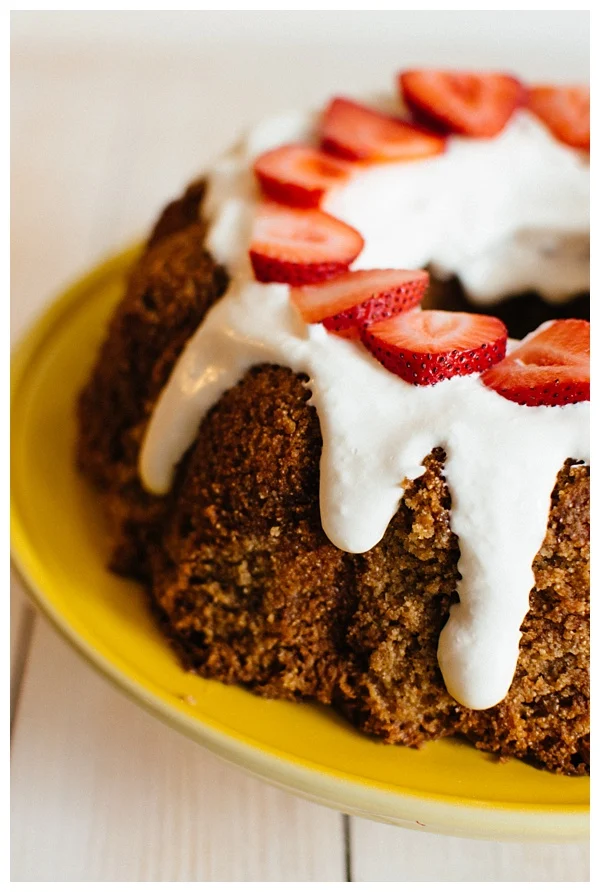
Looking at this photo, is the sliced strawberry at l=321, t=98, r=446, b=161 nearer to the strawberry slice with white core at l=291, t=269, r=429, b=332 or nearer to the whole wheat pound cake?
the whole wheat pound cake

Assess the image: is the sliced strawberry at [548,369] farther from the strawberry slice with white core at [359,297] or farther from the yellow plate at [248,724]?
the yellow plate at [248,724]

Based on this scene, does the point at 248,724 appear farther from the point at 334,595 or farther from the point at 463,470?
the point at 463,470

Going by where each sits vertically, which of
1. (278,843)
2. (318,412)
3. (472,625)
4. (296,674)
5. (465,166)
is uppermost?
(465,166)

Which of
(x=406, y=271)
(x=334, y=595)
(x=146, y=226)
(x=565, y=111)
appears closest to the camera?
(x=334, y=595)

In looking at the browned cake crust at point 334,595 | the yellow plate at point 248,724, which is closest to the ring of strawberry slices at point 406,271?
the browned cake crust at point 334,595

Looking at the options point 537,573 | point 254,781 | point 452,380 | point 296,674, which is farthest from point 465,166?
point 254,781

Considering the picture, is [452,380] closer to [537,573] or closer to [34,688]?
[537,573]

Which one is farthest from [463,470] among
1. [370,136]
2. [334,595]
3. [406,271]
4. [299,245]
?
[370,136]
